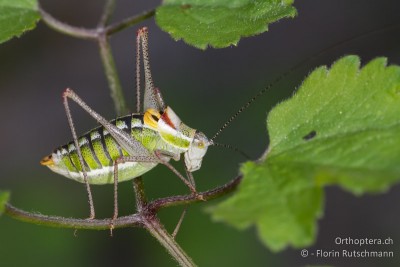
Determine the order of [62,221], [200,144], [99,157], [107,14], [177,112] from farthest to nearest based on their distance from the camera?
1. [177,112]
2. [107,14]
3. [200,144]
4. [99,157]
5. [62,221]

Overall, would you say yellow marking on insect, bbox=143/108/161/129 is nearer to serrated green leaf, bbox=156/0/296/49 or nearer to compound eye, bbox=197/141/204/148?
compound eye, bbox=197/141/204/148

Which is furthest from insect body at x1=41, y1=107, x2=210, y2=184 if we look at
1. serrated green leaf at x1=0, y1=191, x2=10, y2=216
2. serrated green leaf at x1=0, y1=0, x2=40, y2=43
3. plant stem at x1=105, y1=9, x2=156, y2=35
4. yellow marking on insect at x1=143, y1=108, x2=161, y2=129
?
serrated green leaf at x1=0, y1=191, x2=10, y2=216

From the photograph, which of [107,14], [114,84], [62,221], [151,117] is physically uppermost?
[107,14]

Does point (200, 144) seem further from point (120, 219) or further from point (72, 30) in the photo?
point (72, 30)

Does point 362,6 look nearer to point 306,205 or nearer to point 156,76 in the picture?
point 156,76

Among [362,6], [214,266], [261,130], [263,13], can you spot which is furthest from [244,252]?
[362,6]

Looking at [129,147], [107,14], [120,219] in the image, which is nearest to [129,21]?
[107,14]

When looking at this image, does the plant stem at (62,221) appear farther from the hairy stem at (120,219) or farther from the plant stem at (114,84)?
the plant stem at (114,84)
